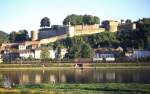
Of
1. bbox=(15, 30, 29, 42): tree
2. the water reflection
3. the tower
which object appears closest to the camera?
the water reflection

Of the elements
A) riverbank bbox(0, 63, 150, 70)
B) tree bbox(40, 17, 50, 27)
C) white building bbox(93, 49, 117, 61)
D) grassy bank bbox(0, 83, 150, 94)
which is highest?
tree bbox(40, 17, 50, 27)

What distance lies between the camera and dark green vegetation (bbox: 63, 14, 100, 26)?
67.8 meters

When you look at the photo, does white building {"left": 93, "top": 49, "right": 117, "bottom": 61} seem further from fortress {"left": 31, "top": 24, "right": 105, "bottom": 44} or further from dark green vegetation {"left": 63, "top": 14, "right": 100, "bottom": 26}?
dark green vegetation {"left": 63, "top": 14, "right": 100, "bottom": 26}

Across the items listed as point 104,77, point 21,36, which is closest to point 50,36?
point 21,36

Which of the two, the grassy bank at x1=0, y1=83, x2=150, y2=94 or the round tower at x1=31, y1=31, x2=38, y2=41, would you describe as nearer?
the grassy bank at x1=0, y1=83, x2=150, y2=94

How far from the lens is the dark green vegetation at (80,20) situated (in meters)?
67.8

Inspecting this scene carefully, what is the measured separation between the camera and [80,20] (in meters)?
69.2

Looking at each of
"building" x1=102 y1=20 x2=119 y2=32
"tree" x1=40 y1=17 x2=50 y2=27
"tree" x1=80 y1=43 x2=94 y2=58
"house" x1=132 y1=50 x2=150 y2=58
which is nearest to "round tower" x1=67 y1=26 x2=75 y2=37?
"building" x1=102 y1=20 x2=119 y2=32

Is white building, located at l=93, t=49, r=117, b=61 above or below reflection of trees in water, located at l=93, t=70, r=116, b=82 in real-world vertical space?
above

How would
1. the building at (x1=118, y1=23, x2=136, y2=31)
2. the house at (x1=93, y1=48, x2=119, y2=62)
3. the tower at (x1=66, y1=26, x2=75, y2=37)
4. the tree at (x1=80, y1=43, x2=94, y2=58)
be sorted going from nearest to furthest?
1. the tree at (x1=80, y1=43, x2=94, y2=58)
2. the house at (x1=93, y1=48, x2=119, y2=62)
3. the tower at (x1=66, y1=26, x2=75, y2=37)
4. the building at (x1=118, y1=23, x2=136, y2=31)

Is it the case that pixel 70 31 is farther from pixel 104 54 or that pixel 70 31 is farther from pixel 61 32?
pixel 104 54

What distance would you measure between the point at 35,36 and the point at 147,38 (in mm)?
15488

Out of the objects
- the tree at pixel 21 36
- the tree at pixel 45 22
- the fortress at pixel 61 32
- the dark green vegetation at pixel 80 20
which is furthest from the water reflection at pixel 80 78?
the tree at pixel 21 36

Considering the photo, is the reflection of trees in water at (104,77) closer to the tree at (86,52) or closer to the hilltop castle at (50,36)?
the tree at (86,52)
